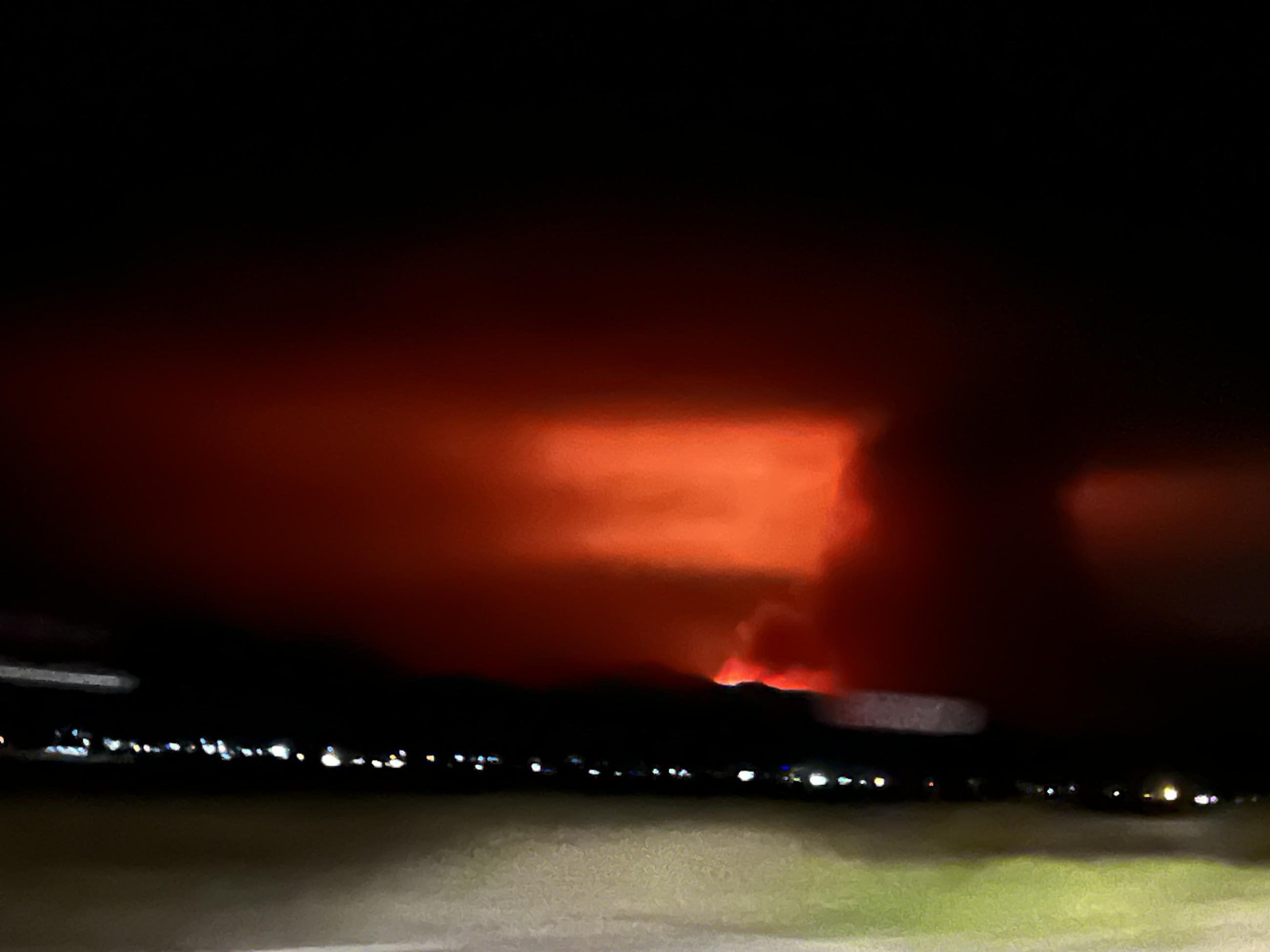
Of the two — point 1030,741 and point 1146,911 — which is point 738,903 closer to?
point 1146,911

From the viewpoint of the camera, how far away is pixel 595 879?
5.27 meters

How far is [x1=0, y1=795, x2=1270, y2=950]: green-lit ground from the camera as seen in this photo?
4.41 m

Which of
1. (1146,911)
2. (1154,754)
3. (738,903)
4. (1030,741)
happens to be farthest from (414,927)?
(1154,754)

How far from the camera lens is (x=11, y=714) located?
713 cm

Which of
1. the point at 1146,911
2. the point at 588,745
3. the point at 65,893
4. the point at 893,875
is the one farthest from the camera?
the point at 588,745

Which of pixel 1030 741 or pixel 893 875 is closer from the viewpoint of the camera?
pixel 893 875

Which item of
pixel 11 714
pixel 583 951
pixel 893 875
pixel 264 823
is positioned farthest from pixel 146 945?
pixel 11 714

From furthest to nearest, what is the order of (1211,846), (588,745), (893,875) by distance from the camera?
1. (588,745)
2. (1211,846)
3. (893,875)

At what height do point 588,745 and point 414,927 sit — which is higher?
point 588,745

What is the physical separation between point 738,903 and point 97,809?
297 centimetres

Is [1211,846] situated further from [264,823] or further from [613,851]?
[264,823]

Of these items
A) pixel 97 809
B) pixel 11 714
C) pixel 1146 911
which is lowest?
pixel 1146 911

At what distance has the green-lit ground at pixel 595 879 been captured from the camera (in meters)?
4.41

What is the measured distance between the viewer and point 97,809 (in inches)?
233
